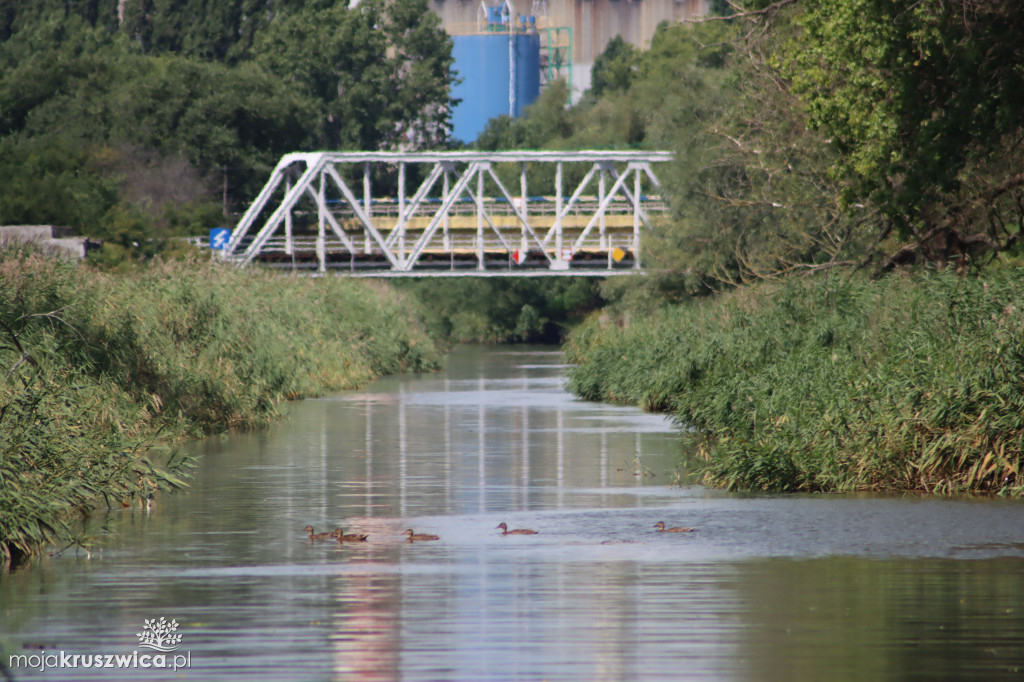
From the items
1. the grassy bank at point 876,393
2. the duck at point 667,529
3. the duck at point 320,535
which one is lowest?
the duck at point 667,529

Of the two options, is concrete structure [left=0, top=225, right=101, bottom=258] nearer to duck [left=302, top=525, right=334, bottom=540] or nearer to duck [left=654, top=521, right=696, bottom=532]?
duck [left=302, top=525, right=334, bottom=540]

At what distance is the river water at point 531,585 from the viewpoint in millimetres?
10953

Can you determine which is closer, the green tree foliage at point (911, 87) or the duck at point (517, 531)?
the duck at point (517, 531)

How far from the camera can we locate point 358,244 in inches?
3590

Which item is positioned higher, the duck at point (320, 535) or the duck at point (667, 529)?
the duck at point (320, 535)

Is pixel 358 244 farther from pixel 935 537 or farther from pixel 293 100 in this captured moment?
pixel 935 537

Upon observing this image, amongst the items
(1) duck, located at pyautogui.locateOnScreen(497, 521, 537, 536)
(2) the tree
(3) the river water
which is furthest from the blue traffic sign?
(1) duck, located at pyautogui.locateOnScreen(497, 521, 537, 536)

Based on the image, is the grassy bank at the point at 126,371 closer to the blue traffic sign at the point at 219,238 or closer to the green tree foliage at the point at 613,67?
the blue traffic sign at the point at 219,238

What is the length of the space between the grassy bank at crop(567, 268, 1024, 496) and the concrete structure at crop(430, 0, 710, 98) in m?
97.5

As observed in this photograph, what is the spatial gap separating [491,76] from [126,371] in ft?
322

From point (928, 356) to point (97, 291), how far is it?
45.1 feet
